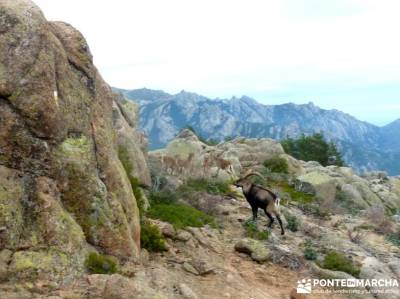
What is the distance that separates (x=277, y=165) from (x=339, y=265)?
78.2ft

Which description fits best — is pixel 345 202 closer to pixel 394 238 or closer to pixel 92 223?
pixel 394 238

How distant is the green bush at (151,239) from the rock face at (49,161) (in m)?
1.58

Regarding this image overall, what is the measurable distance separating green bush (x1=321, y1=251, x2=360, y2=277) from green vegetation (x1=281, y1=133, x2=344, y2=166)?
165 ft

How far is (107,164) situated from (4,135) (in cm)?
259

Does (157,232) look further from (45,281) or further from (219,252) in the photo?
(45,281)

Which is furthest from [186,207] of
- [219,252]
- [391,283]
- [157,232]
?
[391,283]

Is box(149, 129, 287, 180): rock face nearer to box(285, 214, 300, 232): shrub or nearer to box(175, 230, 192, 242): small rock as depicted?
box(285, 214, 300, 232): shrub

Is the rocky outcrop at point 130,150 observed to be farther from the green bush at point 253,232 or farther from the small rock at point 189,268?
the small rock at point 189,268

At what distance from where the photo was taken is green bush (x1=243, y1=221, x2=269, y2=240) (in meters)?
16.9

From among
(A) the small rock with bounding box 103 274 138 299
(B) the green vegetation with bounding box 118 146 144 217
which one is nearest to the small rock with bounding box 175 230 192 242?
(B) the green vegetation with bounding box 118 146 144 217

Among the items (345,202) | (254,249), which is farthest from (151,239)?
(345,202)

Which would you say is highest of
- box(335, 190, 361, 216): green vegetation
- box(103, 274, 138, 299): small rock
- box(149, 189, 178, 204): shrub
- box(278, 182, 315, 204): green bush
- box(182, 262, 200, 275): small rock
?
box(103, 274, 138, 299): small rock

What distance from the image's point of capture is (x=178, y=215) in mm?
16047

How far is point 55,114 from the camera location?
9625mm
